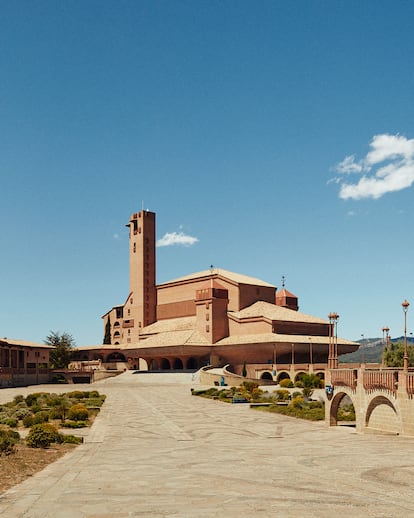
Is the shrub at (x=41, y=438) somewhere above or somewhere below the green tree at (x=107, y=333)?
below

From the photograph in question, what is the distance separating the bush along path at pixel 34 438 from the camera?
20641 mm

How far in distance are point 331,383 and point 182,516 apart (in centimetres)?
2520

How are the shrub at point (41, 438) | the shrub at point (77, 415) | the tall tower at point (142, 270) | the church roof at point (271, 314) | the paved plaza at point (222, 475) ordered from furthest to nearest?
1. the tall tower at point (142, 270)
2. the church roof at point (271, 314)
3. the shrub at point (77, 415)
4. the shrub at point (41, 438)
5. the paved plaza at point (222, 475)

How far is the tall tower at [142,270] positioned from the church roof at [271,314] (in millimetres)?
21093

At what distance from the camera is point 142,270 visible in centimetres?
11181

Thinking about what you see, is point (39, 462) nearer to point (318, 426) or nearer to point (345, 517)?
point (345, 517)

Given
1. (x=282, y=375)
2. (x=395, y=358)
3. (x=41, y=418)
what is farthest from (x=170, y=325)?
(x=41, y=418)

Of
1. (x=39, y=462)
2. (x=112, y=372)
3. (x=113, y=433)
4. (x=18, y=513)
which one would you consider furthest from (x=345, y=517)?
(x=112, y=372)

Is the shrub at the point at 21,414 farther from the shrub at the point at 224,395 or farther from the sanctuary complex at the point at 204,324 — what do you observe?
the sanctuary complex at the point at 204,324

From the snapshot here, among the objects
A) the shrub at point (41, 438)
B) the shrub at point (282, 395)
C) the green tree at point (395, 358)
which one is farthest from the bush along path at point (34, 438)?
the green tree at point (395, 358)

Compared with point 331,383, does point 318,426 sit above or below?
below

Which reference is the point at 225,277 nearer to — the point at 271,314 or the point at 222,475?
the point at 271,314

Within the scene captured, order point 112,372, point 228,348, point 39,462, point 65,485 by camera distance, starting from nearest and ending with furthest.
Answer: point 65,485 → point 39,462 → point 228,348 → point 112,372

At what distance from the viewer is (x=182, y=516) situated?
14.0 metres
